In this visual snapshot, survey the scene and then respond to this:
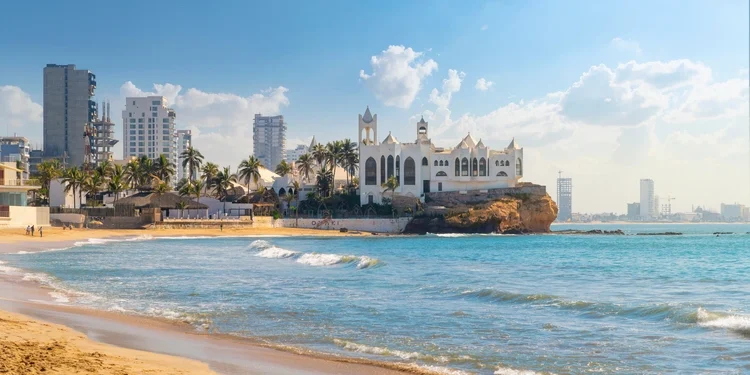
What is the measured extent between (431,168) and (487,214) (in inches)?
473

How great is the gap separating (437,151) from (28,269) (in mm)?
83829

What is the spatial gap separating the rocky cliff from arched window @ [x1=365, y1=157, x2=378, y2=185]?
872 centimetres

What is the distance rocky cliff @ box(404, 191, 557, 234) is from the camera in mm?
100062

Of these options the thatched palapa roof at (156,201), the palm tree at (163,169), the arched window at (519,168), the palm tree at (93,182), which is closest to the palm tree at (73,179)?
the palm tree at (93,182)

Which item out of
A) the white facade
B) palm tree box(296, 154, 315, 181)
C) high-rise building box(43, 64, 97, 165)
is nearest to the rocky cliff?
the white facade

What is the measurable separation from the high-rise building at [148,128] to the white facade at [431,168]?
102114 millimetres

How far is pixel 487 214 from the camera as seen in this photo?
10100 cm

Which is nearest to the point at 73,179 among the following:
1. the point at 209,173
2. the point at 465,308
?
the point at 209,173

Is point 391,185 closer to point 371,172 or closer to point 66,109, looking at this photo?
point 371,172

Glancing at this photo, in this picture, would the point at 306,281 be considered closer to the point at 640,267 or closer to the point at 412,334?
the point at 412,334

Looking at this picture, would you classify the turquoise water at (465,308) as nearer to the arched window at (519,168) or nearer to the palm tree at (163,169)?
the palm tree at (163,169)

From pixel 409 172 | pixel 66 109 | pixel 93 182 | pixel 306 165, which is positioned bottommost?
pixel 93 182

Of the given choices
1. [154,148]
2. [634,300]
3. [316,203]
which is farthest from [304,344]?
[154,148]

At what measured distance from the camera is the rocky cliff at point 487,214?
10006 centimetres
